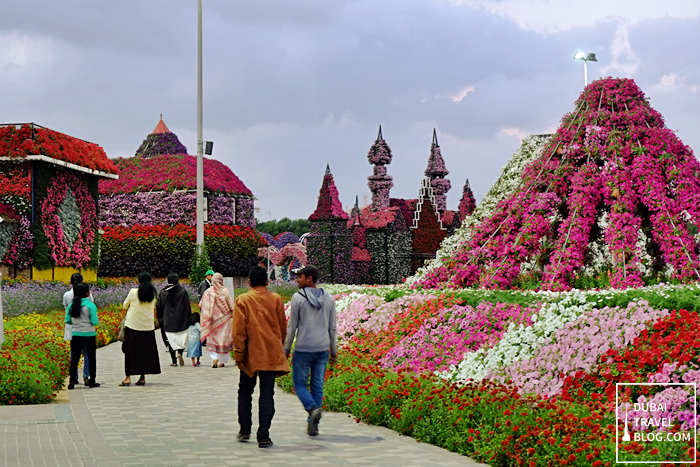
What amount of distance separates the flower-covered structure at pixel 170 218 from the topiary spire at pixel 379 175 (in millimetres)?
13151

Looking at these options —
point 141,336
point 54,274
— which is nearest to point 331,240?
point 54,274

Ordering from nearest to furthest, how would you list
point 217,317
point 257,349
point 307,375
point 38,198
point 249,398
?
point 257,349 → point 249,398 → point 307,375 → point 217,317 → point 38,198

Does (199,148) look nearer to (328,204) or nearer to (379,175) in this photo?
(328,204)

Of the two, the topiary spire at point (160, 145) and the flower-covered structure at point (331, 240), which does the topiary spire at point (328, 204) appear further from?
the topiary spire at point (160, 145)

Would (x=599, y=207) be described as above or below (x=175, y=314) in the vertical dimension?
above

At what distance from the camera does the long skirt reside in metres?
11.9

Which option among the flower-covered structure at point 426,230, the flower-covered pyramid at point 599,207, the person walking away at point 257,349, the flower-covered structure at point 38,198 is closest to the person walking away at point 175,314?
the flower-covered pyramid at point 599,207

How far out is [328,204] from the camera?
4588 cm

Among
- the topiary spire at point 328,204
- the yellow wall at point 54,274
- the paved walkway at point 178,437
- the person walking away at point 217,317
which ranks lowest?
the paved walkway at point 178,437

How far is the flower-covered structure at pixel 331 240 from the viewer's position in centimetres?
4553

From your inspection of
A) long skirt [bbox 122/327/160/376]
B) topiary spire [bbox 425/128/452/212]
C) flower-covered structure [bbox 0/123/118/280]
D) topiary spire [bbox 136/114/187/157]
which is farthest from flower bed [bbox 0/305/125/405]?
topiary spire [bbox 425/128/452/212]

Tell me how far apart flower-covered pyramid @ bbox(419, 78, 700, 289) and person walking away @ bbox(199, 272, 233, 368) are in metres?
4.01

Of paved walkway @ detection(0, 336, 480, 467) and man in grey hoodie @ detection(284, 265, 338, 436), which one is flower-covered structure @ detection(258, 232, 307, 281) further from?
man in grey hoodie @ detection(284, 265, 338, 436)

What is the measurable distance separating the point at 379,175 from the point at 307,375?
154ft
